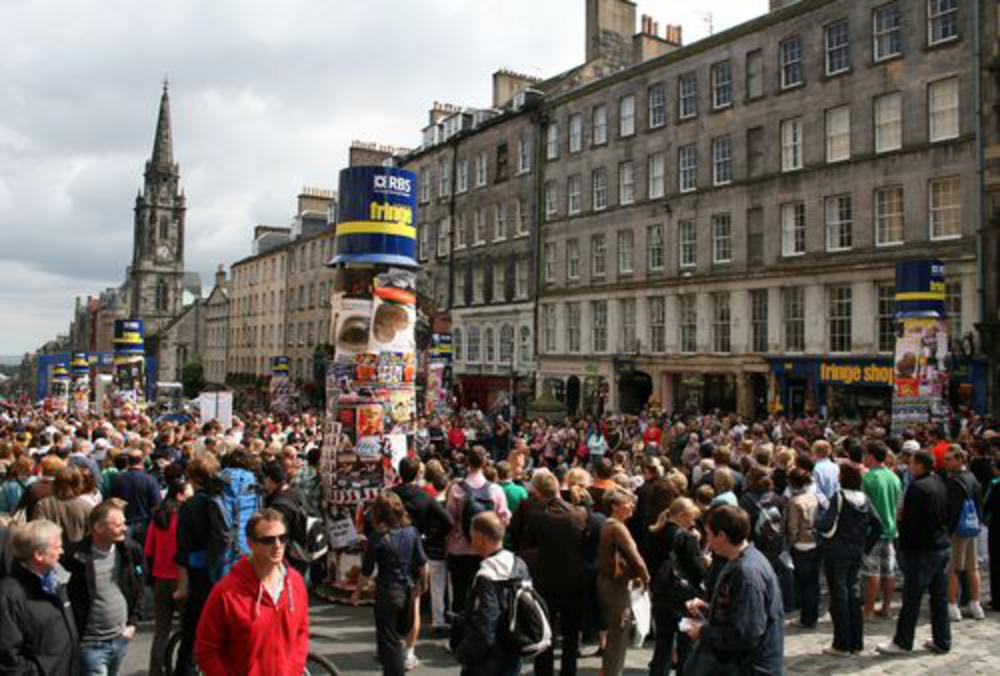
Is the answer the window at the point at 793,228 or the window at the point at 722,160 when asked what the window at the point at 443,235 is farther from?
the window at the point at 793,228

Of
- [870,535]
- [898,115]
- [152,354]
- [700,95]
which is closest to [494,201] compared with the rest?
[700,95]

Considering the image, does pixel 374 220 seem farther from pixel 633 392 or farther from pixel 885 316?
pixel 633 392

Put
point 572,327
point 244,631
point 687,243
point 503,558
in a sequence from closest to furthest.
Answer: point 244,631 → point 503,558 → point 687,243 → point 572,327

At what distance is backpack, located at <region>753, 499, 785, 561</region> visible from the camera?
7.79m

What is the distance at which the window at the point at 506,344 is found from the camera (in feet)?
137

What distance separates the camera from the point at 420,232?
50.8 meters

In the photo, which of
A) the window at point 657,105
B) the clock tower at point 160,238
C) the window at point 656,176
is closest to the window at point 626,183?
the window at point 656,176

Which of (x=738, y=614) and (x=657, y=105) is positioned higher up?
(x=657, y=105)

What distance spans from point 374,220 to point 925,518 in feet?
24.4

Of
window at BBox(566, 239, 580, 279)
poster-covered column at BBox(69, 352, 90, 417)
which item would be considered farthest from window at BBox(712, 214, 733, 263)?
poster-covered column at BBox(69, 352, 90, 417)

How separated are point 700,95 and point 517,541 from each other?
28.4m

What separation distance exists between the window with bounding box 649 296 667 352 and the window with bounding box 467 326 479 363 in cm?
1280

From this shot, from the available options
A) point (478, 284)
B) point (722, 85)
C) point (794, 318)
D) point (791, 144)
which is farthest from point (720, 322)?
point (478, 284)

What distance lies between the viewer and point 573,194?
1516 inches
